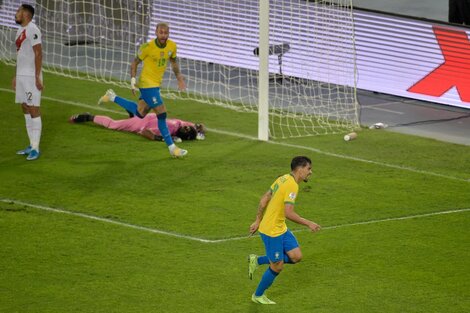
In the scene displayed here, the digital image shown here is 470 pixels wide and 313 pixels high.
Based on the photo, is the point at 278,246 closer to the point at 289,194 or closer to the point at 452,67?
the point at 289,194

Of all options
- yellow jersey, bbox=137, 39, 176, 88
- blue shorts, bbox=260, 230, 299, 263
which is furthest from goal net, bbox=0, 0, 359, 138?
blue shorts, bbox=260, 230, 299, 263

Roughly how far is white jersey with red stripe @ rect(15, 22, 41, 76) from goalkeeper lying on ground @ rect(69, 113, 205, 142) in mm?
2494

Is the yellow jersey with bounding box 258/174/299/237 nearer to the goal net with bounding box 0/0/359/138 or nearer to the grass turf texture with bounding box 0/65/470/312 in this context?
the grass turf texture with bounding box 0/65/470/312

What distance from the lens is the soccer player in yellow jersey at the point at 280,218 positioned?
36.5 ft

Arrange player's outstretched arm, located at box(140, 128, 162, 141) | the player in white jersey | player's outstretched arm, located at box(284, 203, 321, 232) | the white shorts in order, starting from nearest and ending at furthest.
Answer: player's outstretched arm, located at box(284, 203, 321, 232)
the player in white jersey
the white shorts
player's outstretched arm, located at box(140, 128, 162, 141)

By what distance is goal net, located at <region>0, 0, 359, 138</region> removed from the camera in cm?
2044

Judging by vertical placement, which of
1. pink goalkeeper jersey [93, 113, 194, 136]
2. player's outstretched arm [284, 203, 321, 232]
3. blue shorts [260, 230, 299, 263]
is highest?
pink goalkeeper jersey [93, 113, 194, 136]

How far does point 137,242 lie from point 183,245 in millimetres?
572

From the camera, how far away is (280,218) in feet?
36.9

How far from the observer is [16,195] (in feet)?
50.2

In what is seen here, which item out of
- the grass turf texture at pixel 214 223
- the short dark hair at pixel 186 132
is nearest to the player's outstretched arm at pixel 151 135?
the grass turf texture at pixel 214 223

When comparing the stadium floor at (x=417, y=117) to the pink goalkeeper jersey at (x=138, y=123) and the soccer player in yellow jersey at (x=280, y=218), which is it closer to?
the pink goalkeeper jersey at (x=138, y=123)

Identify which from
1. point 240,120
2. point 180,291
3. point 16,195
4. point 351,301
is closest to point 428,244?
point 351,301

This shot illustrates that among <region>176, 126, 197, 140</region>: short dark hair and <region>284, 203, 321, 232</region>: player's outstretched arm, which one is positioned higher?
<region>176, 126, 197, 140</region>: short dark hair
